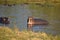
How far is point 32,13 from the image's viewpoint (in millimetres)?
1380

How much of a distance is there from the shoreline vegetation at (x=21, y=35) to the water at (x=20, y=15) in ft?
0.12

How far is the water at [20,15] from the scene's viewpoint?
1.35 metres

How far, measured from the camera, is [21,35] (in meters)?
1.34

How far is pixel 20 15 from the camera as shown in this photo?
138 centimetres

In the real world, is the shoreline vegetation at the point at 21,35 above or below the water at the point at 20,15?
below

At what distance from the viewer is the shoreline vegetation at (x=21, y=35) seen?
1.33 metres

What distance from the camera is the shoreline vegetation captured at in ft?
4.36

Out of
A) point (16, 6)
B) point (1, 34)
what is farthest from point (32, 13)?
point (1, 34)

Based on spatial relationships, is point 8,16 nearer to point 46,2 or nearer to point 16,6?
point 16,6

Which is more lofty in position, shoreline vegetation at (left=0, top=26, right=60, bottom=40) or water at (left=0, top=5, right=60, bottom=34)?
water at (left=0, top=5, right=60, bottom=34)

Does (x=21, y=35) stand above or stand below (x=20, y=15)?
below

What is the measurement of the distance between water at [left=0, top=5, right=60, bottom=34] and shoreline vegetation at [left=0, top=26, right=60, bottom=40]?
0.04 m

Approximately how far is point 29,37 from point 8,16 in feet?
0.87

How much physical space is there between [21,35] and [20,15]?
0.59 feet
